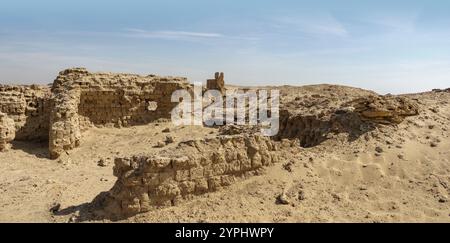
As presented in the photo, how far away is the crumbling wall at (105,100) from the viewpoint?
13430mm

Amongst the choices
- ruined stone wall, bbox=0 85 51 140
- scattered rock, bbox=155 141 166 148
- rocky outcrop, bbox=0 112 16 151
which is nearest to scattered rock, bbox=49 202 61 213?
scattered rock, bbox=155 141 166 148

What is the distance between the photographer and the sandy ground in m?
6.93

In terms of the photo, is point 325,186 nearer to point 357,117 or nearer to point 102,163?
point 357,117

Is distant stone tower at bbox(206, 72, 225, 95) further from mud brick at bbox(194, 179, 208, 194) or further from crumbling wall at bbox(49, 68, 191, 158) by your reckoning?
mud brick at bbox(194, 179, 208, 194)

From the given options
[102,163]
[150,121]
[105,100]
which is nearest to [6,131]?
[102,163]

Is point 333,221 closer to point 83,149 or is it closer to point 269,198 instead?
point 269,198

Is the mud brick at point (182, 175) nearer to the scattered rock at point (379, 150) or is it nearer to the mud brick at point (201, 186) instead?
the mud brick at point (201, 186)

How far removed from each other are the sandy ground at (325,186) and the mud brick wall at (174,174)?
0.58 ft

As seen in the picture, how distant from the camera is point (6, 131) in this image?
42.0 ft

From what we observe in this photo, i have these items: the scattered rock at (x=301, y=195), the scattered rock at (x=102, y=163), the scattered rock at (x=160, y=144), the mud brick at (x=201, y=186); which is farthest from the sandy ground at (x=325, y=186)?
the scattered rock at (x=160, y=144)

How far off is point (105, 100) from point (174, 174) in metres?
9.36

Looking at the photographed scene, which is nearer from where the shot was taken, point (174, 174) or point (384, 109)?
point (174, 174)

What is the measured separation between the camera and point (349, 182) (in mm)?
8000
